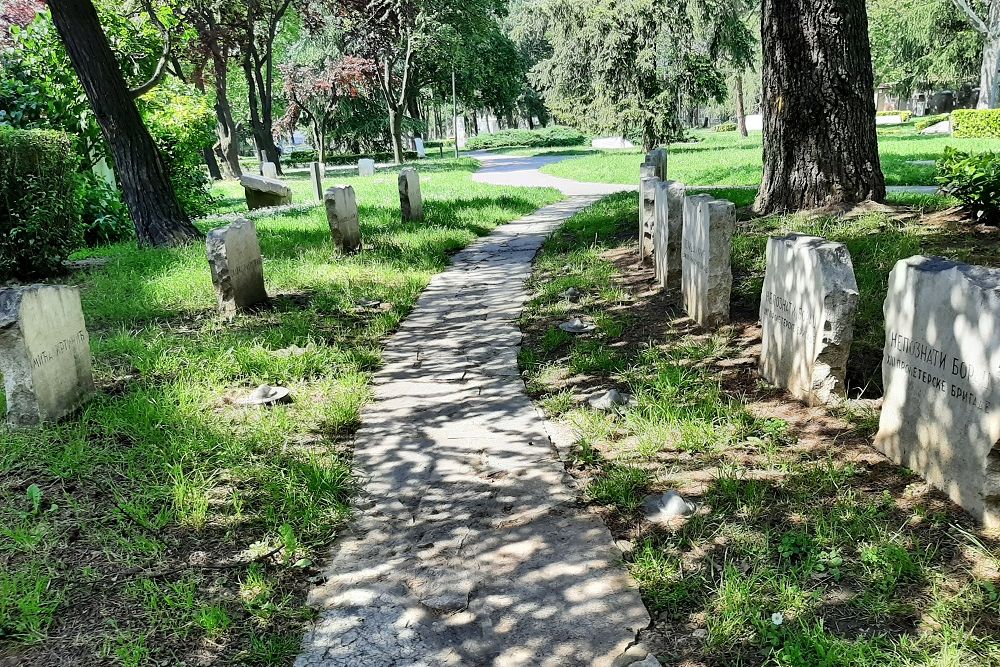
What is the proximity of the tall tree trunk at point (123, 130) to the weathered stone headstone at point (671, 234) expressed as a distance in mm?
7125

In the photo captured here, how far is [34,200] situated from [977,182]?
10.5 metres

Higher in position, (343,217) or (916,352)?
(343,217)

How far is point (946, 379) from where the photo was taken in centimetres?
322

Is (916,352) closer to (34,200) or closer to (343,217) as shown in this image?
(343,217)

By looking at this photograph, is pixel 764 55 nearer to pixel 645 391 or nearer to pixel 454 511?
pixel 645 391

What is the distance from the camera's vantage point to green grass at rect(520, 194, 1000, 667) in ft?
8.45

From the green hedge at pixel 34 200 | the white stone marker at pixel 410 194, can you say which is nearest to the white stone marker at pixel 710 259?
the white stone marker at pixel 410 194

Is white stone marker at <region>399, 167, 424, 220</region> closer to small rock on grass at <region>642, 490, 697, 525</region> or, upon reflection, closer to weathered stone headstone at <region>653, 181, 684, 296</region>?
weathered stone headstone at <region>653, 181, 684, 296</region>

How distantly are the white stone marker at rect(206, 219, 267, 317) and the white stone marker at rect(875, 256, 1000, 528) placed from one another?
5537mm

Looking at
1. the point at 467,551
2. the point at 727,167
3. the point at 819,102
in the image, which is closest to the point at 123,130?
the point at 819,102

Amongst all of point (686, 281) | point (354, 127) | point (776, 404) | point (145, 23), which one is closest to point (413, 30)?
point (354, 127)

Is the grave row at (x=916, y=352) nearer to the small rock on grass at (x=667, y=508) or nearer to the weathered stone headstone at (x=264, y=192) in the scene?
the small rock on grass at (x=667, y=508)

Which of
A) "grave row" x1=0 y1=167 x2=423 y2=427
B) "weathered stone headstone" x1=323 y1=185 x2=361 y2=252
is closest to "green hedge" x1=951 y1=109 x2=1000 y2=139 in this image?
"weathered stone headstone" x1=323 y1=185 x2=361 y2=252

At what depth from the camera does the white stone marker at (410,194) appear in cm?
1185
